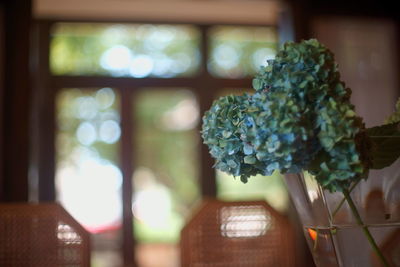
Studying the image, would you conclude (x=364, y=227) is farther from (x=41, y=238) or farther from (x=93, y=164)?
(x=93, y=164)

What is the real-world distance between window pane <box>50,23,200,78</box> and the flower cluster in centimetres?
449

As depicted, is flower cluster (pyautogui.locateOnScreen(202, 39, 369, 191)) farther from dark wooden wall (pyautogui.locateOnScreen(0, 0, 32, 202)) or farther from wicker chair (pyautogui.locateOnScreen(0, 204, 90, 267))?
dark wooden wall (pyautogui.locateOnScreen(0, 0, 32, 202))

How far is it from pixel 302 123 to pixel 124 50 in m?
4.84

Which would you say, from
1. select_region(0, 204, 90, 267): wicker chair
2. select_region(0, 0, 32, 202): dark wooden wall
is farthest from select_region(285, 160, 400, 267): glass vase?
select_region(0, 0, 32, 202): dark wooden wall

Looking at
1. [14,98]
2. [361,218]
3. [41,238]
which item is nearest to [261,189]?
[14,98]

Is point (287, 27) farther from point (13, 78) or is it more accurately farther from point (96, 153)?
point (96, 153)

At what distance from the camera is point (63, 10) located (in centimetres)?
504

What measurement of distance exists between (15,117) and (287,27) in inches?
93.7

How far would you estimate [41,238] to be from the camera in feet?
4.13

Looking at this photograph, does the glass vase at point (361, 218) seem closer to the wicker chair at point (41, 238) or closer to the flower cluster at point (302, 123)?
the flower cluster at point (302, 123)

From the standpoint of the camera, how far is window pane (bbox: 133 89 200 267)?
17.5ft

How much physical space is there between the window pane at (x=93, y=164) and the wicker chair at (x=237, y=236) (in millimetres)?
3992

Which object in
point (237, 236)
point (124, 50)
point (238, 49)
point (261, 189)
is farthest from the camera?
point (261, 189)

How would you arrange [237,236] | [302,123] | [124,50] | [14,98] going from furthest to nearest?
[124,50] → [14,98] → [237,236] → [302,123]
